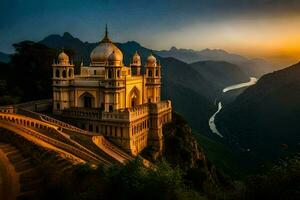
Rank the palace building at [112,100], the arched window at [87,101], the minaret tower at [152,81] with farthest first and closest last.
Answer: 1. the minaret tower at [152,81]
2. the arched window at [87,101]
3. the palace building at [112,100]

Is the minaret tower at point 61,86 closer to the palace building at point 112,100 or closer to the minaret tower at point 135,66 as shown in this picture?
the palace building at point 112,100

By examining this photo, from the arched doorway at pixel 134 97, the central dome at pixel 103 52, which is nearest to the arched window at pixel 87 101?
the arched doorway at pixel 134 97

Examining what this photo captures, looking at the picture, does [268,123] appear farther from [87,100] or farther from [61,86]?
[61,86]

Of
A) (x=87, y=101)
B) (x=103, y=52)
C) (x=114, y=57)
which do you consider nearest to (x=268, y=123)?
(x=103, y=52)

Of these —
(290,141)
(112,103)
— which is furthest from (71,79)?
(290,141)

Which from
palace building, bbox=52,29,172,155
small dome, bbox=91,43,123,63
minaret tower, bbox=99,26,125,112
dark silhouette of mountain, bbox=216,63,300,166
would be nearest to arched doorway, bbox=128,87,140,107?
palace building, bbox=52,29,172,155

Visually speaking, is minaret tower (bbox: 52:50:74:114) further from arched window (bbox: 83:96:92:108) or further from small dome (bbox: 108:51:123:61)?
small dome (bbox: 108:51:123:61)

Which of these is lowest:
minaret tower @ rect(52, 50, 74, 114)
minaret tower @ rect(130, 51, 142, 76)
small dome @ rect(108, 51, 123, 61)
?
minaret tower @ rect(52, 50, 74, 114)
